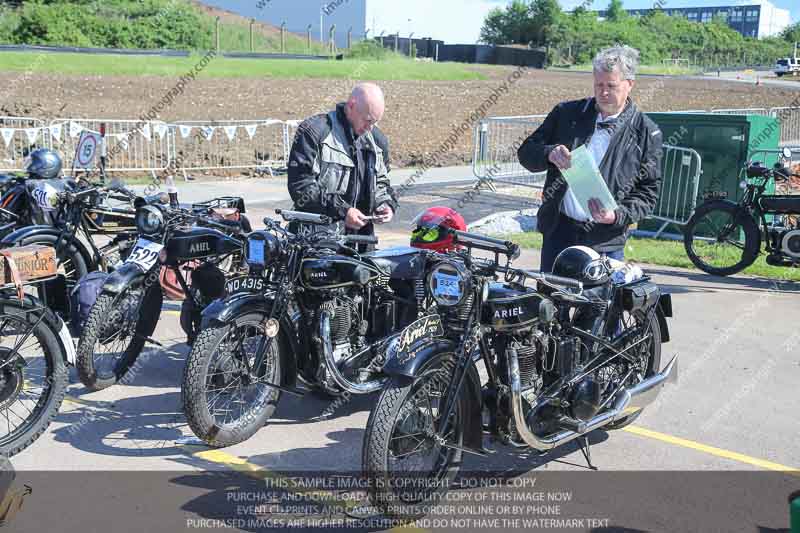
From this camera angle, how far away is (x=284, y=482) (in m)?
4.92

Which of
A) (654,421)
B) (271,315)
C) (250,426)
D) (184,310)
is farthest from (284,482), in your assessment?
(654,421)

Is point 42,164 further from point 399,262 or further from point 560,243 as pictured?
point 560,243

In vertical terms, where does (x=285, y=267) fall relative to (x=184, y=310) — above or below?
above

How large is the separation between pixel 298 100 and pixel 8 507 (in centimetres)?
2662

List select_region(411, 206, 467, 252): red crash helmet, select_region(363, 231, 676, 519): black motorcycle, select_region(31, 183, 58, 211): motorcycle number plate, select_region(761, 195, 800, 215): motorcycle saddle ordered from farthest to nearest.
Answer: select_region(761, 195, 800, 215): motorcycle saddle < select_region(31, 183, 58, 211): motorcycle number plate < select_region(411, 206, 467, 252): red crash helmet < select_region(363, 231, 676, 519): black motorcycle

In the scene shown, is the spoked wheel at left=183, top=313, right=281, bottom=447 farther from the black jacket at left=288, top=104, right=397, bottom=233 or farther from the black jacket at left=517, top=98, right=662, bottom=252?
the black jacket at left=517, top=98, right=662, bottom=252

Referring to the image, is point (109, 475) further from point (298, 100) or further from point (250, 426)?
point (298, 100)

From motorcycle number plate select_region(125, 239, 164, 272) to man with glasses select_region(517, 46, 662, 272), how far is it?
8.04 feet

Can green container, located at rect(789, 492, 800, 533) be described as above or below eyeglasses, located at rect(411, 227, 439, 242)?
below

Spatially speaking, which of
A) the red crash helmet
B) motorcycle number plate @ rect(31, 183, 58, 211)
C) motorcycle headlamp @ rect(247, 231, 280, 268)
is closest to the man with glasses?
A: the red crash helmet

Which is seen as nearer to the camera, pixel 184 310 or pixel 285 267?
pixel 285 267

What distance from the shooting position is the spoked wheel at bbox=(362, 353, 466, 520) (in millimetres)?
4102

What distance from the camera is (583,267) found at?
16.9 ft

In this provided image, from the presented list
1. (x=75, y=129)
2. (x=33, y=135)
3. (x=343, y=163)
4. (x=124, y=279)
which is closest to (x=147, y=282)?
(x=124, y=279)
